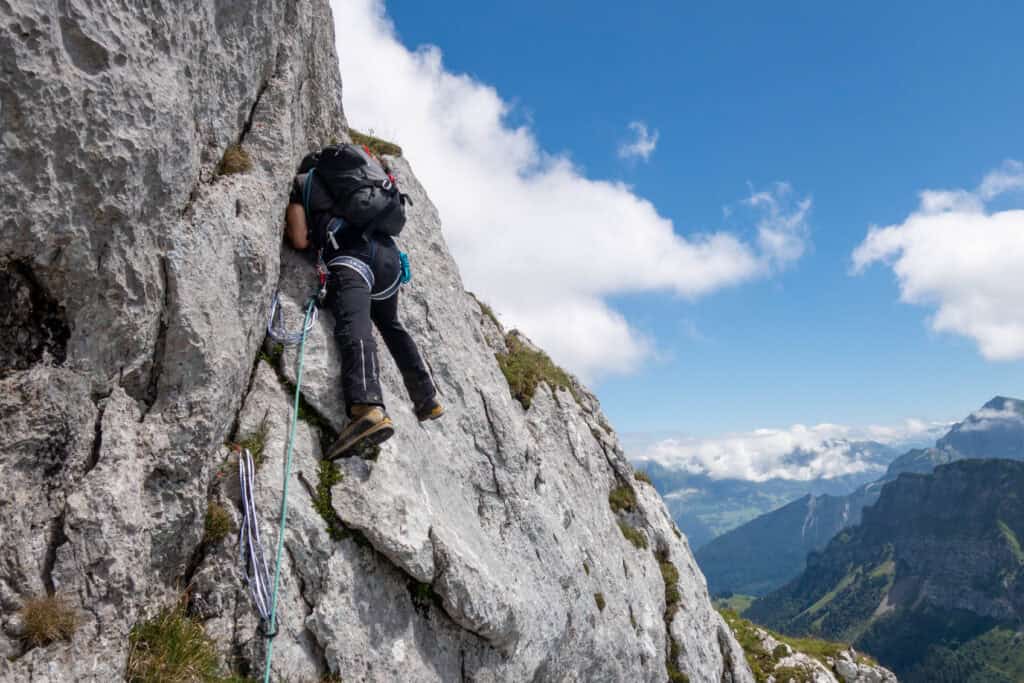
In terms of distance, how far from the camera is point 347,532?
9070 millimetres

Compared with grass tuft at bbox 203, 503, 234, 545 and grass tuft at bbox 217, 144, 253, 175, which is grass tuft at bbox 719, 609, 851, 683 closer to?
grass tuft at bbox 203, 503, 234, 545

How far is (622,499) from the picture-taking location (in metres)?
23.4

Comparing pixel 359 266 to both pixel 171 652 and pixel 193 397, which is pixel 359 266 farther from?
pixel 171 652

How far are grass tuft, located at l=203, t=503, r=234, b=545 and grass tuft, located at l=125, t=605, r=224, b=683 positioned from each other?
0.87 metres

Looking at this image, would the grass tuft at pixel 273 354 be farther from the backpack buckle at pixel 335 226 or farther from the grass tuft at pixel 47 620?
the grass tuft at pixel 47 620

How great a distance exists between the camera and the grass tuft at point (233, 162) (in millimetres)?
9336

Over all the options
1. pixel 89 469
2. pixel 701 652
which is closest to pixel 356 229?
pixel 89 469

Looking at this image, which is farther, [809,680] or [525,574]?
[809,680]

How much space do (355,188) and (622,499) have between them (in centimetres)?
1695

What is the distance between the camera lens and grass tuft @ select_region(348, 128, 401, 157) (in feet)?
56.3

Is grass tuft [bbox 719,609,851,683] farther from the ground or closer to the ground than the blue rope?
closer to the ground

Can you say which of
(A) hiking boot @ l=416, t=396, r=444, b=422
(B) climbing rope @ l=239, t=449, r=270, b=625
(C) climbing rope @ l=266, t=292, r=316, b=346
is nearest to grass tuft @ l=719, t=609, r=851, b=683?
(A) hiking boot @ l=416, t=396, r=444, b=422

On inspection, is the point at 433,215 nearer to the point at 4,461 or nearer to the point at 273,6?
the point at 273,6

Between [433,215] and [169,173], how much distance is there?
1056 centimetres
